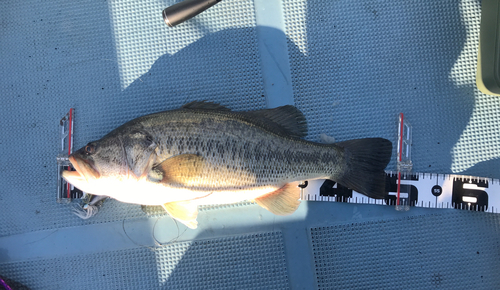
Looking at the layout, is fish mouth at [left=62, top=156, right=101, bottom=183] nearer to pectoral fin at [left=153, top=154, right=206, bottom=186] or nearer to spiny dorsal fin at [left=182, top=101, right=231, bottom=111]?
pectoral fin at [left=153, top=154, right=206, bottom=186]

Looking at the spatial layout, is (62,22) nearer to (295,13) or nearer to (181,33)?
(181,33)

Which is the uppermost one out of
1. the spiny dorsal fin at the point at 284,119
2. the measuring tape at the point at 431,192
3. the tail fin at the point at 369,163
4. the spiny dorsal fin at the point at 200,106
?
the spiny dorsal fin at the point at 200,106

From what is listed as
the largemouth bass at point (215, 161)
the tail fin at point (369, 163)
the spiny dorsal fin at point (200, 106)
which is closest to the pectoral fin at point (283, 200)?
the largemouth bass at point (215, 161)

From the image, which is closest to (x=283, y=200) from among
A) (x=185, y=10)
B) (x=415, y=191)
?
(x=415, y=191)

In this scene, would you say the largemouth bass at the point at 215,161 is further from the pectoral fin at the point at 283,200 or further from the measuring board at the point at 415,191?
the measuring board at the point at 415,191

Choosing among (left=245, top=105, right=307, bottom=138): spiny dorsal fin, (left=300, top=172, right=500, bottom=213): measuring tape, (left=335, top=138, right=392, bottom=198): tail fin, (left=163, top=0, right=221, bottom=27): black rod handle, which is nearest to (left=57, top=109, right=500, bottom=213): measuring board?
(left=300, top=172, right=500, bottom=213): measuring tape
